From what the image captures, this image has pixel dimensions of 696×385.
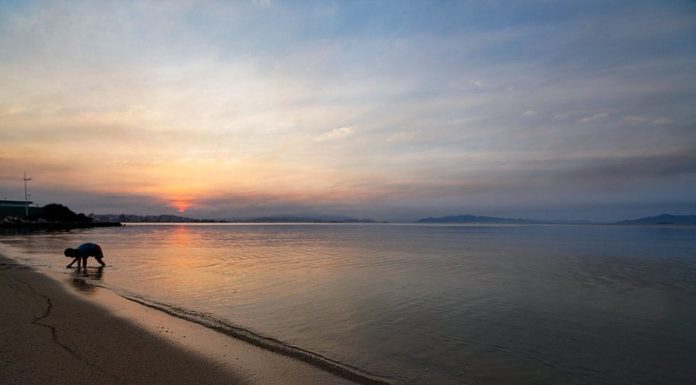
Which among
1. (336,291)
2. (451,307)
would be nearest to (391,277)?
(336,291)

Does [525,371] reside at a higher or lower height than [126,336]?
lower

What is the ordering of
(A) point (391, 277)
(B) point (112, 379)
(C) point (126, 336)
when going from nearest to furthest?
(B) point (112, 379) → (C) point (126, 336) → (A) point (391, 277)

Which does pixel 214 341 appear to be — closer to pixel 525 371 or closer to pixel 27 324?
pixel 27 324

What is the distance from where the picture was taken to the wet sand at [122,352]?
20.1ft

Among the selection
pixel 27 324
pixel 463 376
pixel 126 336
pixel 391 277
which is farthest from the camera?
pixel 391 277

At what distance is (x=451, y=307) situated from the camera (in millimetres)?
12844

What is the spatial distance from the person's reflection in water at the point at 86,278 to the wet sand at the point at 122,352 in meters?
3.43

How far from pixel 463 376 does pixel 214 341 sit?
542 centimetres

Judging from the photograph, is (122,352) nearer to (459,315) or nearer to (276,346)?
(276,346)

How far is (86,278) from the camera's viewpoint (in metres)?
17.5

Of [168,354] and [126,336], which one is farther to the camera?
→ [126,336]

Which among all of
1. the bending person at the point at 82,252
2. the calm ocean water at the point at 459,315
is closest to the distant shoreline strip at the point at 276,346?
the calm ocean water at the point at 459,315

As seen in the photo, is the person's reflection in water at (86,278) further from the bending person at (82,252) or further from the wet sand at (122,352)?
the wet sand at (122,352)

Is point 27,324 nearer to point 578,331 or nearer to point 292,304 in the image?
point 292,304
